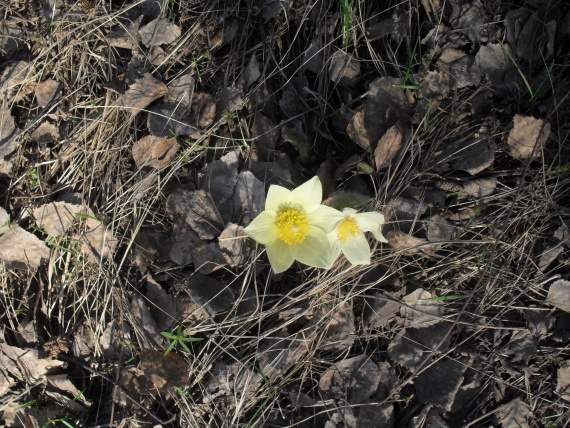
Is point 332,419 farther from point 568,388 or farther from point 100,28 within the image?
point 100,28

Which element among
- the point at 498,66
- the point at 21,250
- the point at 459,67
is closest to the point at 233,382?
the point at 21,250

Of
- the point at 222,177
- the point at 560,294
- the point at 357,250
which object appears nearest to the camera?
the point at 357,250

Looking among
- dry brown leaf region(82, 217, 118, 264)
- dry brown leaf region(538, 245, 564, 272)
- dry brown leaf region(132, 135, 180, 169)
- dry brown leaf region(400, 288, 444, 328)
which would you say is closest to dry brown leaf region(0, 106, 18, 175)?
dry brown leaf region(82, 217, 118, 264)

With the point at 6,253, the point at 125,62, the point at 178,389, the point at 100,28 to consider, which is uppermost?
the point at 100,28

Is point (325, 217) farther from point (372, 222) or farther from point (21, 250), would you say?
point (21, 250)

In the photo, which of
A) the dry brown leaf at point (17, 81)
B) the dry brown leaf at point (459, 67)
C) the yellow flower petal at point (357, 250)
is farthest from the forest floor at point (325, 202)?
the dry brown leaf at point (17, 81)

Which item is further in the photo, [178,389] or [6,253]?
[6,253]

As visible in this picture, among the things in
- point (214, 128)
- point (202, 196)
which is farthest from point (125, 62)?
point (202, 196)
